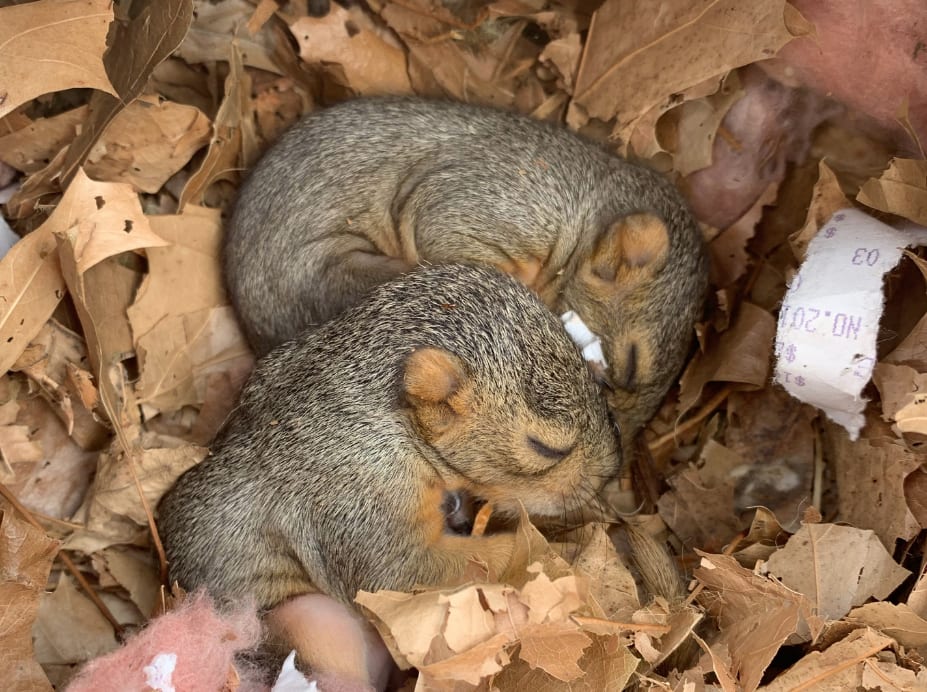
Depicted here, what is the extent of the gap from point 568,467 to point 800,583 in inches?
33.5

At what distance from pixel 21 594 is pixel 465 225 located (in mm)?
2065

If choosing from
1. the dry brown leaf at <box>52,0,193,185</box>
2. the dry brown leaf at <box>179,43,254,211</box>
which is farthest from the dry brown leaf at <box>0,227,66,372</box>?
the dry brown leaf at <box>179,43,254,211</box>

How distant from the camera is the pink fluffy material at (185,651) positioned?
114 inches

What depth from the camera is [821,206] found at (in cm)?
351

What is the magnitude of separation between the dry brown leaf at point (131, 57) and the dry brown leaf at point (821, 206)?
242 cm

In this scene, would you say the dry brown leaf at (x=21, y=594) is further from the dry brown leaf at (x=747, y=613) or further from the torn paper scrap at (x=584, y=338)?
the dry brown leaf at (x=747, y=613)

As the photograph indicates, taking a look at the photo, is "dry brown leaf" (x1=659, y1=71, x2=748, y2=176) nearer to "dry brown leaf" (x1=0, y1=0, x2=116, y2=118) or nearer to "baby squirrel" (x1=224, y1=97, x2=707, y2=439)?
"baby squirrel" (x1=224, y1=97, x2=707, y2=439)

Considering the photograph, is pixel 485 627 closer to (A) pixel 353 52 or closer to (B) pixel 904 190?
(B) pixel 904 190

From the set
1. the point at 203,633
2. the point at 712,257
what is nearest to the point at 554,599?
the point at 203,633

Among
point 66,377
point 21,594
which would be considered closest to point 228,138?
point 66,377

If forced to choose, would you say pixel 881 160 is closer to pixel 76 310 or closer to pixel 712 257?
pixel 712 257

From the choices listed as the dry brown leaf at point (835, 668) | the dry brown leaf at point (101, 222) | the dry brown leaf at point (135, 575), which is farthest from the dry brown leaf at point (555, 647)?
the dry brown leaf at point (101, 222)

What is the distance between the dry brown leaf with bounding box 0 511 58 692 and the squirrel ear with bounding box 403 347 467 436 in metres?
1.30

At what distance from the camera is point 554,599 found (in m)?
2.71
